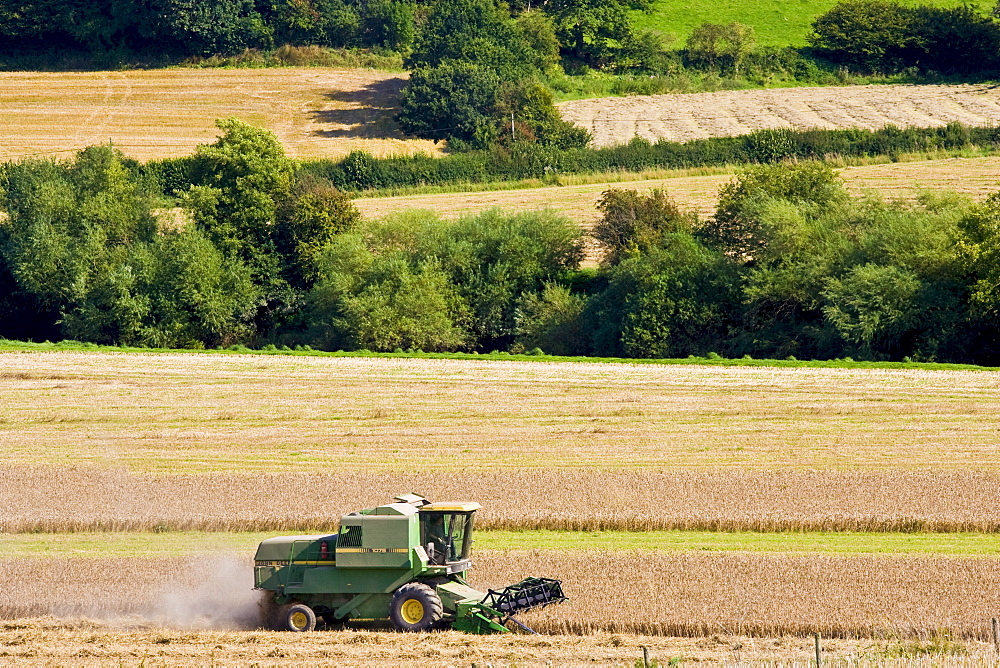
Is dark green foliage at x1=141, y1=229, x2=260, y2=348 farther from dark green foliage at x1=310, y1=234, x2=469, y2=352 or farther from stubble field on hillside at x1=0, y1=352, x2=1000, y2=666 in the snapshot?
stubble field on hillside at x1=0, y1=352, x2=1000, y2=666

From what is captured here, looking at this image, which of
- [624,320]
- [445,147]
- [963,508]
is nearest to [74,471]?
[963,508]

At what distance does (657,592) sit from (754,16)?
90983 mm

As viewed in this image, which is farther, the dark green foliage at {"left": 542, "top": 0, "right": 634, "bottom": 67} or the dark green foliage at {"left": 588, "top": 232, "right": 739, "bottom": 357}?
the dark green foliage at {"left": 542, "top": 0, "right": 634, "bottom": 67}

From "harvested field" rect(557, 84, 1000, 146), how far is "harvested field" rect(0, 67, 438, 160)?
41.8 feet

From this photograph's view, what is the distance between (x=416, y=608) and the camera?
68.9 feet

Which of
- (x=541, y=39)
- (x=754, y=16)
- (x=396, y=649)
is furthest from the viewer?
(x=754, y=16)

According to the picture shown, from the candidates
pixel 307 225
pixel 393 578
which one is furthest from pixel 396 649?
pixel 307 225

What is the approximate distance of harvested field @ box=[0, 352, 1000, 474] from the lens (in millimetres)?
33812

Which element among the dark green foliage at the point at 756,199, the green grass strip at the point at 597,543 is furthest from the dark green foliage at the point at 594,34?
the green grass strip at the point at 597,543

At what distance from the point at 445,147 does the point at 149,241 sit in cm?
2599

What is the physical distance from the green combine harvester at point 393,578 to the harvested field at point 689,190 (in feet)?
135

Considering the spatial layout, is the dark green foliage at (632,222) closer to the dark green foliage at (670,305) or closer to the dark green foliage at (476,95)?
the dark green foliage at (670,305)

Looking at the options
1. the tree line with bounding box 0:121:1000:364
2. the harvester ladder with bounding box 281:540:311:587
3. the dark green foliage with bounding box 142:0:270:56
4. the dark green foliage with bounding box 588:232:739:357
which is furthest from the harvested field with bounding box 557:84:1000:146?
the harvester ladder with bounding box 281:540:311:587

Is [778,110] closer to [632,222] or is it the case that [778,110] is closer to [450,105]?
[450,105]
